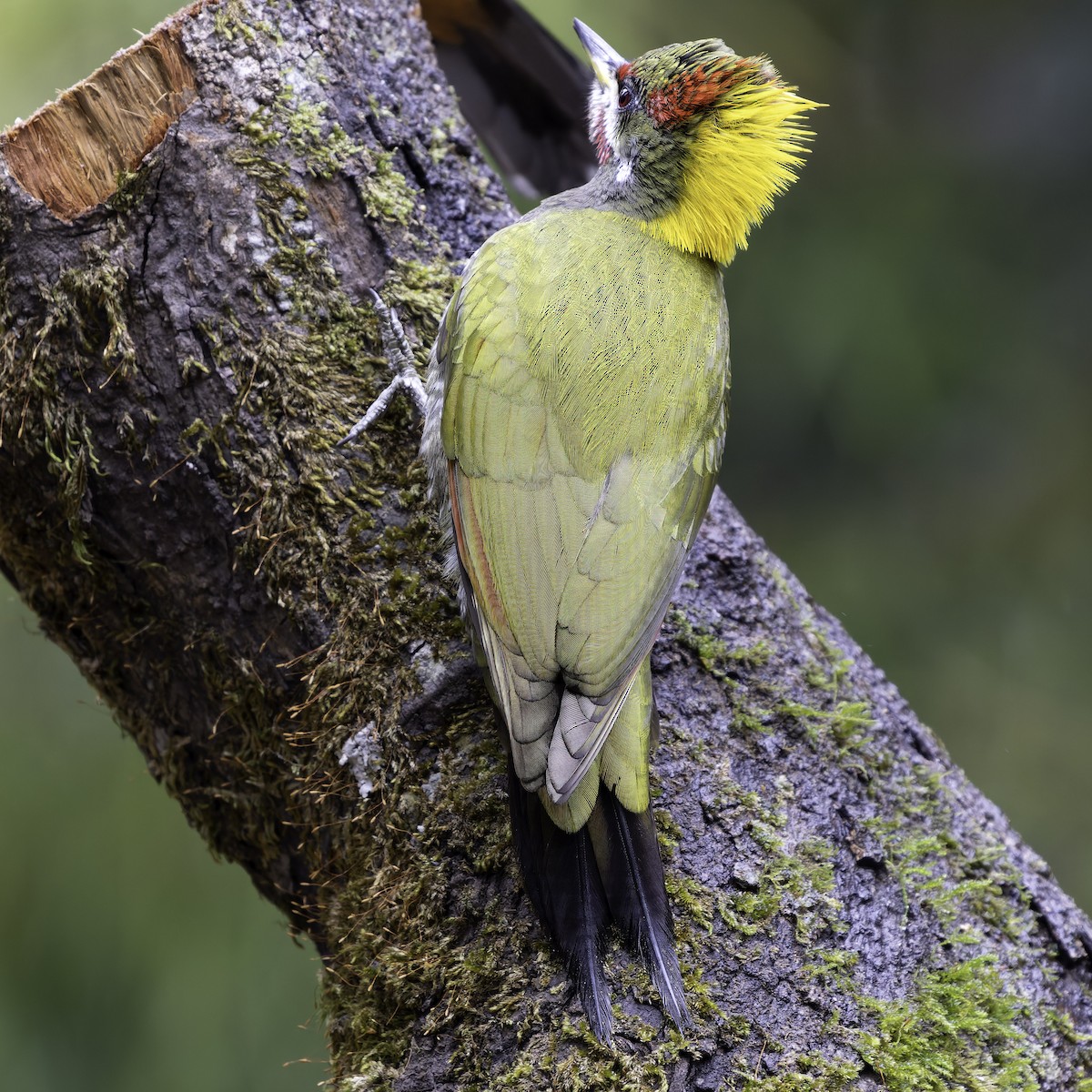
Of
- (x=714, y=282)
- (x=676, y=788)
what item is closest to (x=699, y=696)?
(x=676, y=788)

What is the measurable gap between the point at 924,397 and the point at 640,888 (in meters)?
3.10

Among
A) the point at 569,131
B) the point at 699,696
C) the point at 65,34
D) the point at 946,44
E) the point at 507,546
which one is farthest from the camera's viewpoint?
the point at 946,44

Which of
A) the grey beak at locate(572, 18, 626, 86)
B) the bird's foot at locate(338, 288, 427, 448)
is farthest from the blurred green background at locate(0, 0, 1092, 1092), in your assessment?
the bird's foot at locate(338, 288, 427, 448)

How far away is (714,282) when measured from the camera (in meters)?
2.71

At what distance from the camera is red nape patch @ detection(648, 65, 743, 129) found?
8.66ft

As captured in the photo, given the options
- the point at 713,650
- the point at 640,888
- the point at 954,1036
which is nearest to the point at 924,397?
the point at 713,650

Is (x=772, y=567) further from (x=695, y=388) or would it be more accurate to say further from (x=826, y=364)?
(x=826, y=364)

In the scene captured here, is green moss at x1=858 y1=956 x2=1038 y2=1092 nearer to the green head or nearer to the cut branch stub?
the green head

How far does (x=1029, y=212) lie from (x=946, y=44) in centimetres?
85

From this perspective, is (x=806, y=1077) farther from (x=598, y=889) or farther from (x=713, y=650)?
(x=713, y=650)

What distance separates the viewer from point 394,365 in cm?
251

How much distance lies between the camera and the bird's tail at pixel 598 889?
1983 mm

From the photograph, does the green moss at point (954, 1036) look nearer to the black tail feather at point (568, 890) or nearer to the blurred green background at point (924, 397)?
the black tail feather at point (568, 890)

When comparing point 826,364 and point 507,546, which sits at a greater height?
point 507,546
